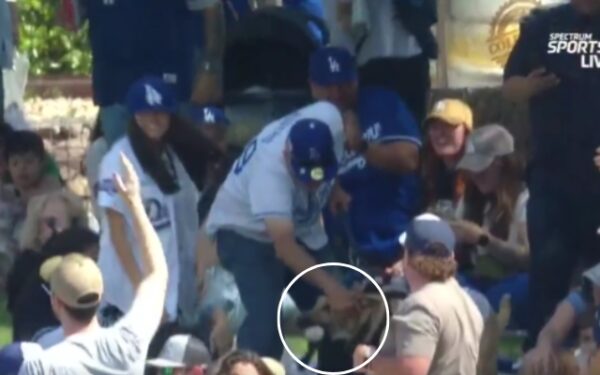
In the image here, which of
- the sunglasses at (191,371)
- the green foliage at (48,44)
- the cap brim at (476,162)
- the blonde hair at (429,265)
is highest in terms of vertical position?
the blonde hair at (429,265)

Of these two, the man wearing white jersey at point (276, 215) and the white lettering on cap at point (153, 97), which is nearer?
the man wearing white jersey at point (276, 215)

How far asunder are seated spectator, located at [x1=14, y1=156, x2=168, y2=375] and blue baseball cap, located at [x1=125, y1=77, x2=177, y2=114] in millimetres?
1479

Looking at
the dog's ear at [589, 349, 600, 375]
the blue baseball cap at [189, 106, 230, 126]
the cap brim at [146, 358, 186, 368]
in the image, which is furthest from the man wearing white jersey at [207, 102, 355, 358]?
the dog's ear at [589, 349, 600, 375]

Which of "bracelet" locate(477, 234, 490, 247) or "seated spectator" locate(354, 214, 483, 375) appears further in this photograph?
"bracelet" locate(477, 234, 490, 247)

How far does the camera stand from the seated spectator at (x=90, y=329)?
7.48 metres

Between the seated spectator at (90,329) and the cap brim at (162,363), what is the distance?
1.53 ft

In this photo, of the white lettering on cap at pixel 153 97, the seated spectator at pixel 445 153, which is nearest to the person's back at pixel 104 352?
the white lettering on cap at pixel 153 97

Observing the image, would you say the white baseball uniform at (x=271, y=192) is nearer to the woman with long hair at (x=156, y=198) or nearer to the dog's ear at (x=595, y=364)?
the woman with long hair at (x=156, y=198)

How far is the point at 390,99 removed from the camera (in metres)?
9.40

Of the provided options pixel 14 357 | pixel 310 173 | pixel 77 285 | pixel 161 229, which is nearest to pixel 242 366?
pixel 77 285

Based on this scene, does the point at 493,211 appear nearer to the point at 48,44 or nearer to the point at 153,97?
A: the point at 153,97

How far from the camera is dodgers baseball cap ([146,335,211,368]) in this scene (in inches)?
324

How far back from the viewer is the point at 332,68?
9188 mm

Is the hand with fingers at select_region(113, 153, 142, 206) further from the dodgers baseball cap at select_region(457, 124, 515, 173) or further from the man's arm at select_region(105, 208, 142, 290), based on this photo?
the dodgers baseball cap at select_region(457, 124, 515, 173)
